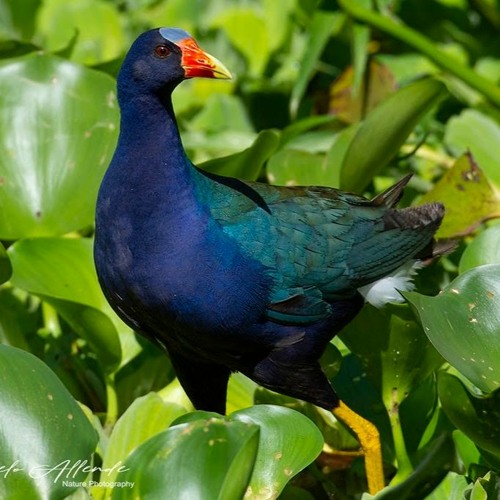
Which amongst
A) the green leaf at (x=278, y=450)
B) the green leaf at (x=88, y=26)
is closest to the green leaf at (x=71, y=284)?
the green leaf at (x=278, y=450)

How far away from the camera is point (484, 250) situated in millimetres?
1939

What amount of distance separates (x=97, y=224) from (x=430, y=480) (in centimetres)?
72

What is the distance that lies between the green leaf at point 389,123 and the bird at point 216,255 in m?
0.24

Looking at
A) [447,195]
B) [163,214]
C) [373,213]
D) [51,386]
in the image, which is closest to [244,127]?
[447,195]

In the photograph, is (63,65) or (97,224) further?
(63,65)

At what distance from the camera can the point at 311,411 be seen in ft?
6.76

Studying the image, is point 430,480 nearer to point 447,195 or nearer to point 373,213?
point 373,213

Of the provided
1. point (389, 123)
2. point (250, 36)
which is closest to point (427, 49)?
point (389, 123)

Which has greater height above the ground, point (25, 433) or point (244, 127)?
point (25, 433)

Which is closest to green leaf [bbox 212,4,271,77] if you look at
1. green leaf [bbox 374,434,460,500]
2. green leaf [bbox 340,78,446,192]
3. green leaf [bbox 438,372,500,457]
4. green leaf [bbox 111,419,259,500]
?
green leaf [bbox 340,78,446,192]

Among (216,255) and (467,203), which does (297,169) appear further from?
(216,255)

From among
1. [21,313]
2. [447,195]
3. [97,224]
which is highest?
[97,224]

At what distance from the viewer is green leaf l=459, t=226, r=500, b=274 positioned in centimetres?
193

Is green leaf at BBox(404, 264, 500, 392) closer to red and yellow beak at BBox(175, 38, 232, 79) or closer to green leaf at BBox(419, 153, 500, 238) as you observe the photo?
red and yellow beak at BBox(175, 38, 232, 79)
